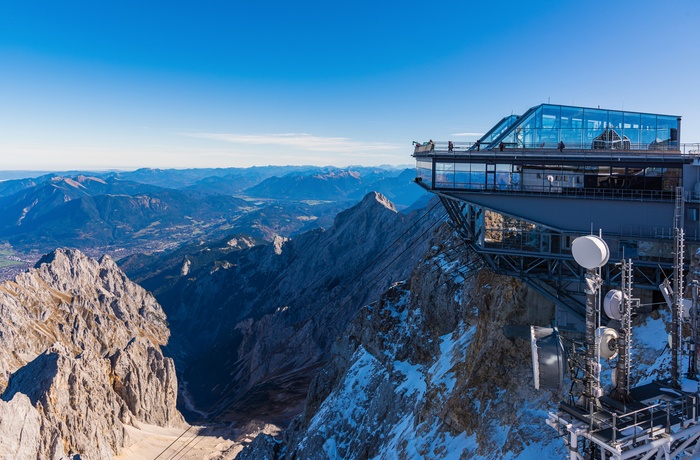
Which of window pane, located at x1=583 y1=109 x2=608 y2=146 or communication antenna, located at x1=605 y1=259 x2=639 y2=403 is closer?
communication antenna, located at x1=605 y1=259 x2=639 y2=403

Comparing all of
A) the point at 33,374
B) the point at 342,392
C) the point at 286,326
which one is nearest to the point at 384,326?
the point at 342,392

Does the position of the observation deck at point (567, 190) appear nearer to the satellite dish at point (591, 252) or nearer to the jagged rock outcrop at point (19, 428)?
the satellite dish at point (591, 252)

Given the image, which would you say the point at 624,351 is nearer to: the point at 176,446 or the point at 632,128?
the point at 632,128

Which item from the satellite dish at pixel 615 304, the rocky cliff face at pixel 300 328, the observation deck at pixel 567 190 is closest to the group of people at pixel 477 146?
the observation deck at pixel 567 190

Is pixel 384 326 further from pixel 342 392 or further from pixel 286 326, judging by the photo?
pixel 286 326

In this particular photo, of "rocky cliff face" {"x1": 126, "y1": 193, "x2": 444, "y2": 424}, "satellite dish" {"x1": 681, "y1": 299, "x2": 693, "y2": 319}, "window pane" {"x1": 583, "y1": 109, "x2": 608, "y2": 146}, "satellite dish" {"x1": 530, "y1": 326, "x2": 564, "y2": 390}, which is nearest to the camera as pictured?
"satellite dish" {"x1": 530, "y1": 326, "x2": 564, "y2": 390}

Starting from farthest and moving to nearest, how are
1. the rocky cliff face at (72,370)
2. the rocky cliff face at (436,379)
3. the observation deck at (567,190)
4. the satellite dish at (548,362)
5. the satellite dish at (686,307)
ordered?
the rocky cliff face at (72,370)
the rocky cliff face at (436,379)
the observation deck at (567,190)
the satellite dish at (686,307)
the satellite dish at (548,362)

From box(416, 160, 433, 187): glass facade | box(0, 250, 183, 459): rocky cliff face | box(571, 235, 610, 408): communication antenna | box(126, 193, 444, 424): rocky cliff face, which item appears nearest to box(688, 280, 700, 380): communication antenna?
box(571, 235, 610, 408): communication antenna

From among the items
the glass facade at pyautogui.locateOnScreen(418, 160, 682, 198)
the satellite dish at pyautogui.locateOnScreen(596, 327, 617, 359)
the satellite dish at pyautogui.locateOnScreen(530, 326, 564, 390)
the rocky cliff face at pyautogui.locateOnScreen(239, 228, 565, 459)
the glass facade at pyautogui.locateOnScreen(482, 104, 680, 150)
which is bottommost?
the rocky cliff face at pyautogui.locateOnScreen(239, 228, 565, 459)

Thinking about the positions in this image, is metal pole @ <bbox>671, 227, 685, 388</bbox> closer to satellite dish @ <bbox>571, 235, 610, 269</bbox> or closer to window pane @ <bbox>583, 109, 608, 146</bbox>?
satellite dish @ <bbox>571, 235, 610, 269</bbox>
